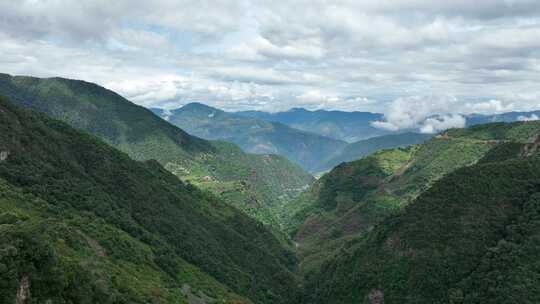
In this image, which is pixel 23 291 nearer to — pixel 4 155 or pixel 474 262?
pixel 4 155

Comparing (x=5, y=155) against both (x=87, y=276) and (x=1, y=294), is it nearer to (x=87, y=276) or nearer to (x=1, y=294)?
(x=87, y=276)

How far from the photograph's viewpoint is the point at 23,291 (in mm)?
83438

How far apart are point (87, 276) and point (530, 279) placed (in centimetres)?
13319

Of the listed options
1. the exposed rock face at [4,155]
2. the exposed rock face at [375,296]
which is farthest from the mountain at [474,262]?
the exposed rock face at [4,155]

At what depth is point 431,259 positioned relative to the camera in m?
188

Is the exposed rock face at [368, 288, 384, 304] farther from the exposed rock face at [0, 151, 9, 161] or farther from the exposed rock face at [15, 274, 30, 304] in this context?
the exposed rock face at [0, 151, 9, 161]

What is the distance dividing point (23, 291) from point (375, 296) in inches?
5634

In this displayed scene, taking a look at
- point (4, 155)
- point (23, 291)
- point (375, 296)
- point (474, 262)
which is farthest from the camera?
point (375, 296)

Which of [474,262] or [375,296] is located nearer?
[474,262]

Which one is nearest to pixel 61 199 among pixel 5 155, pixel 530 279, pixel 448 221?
pixel 5 155

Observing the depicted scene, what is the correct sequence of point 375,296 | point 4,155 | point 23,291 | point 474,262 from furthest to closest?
1. point 375,296
2. point 4,155
3. point 474,262
4. point 23,291

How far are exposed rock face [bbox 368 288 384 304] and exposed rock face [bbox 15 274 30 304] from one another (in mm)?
140746

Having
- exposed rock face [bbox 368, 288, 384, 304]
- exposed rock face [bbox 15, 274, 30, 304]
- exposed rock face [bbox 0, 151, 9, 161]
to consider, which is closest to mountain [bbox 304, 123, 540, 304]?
exposed rock face [bbox 368, 288, 384, 304]

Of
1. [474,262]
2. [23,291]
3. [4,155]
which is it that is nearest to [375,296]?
[474,262]
